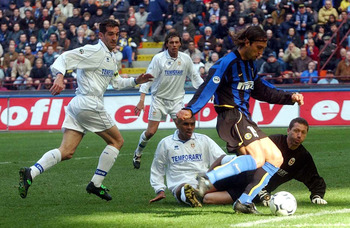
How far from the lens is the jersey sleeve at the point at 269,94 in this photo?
8320 millimetres

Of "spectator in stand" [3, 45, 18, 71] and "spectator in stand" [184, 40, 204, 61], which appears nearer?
"spectator in stand" [184, 40, 204, 61]

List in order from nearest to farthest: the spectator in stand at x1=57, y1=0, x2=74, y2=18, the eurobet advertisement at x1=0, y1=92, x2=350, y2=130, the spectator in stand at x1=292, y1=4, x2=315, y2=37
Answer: the eurobet advertisement at x1=0, y1=92, x2=350, y2=130 → the spectator in stand at x1=292, y1=4, x2=315, y2=37 → the spectator in stand at x1=57, y1=0, x2=74, y2=18

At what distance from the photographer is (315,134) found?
19.5m

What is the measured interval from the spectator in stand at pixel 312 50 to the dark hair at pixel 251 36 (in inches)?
665

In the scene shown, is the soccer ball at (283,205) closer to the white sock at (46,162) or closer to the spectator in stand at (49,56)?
the white sock at (46,162)

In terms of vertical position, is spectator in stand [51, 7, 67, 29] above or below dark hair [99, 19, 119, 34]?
below

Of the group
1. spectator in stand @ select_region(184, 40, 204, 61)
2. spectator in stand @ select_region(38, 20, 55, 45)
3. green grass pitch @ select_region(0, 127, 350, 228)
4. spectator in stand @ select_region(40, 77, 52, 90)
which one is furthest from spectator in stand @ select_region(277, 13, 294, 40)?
green grass pitch @ select_region(0, 127, 350, 228)

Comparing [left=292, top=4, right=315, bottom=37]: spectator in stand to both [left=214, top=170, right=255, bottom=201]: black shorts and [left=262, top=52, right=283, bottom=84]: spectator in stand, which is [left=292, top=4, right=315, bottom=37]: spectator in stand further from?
[left=214, top=170, right=255, bottom=201]: black shorts

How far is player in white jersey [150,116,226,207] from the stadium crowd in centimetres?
1316

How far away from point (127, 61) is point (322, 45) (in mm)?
7137

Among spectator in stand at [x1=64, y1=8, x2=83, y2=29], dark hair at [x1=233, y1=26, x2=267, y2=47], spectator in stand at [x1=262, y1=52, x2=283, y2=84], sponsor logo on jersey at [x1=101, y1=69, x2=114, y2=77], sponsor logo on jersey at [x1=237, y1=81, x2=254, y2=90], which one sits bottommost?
spectator in stand at [x1=64, y1=8, x2=83, y2=29]

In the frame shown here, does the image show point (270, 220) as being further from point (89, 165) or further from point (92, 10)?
point (92, 10)

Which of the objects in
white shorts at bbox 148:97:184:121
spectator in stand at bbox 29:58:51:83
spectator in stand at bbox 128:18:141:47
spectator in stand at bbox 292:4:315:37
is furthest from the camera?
spectator in stand at bbox 128:18:141:47

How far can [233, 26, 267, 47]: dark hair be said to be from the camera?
7.95 meters
